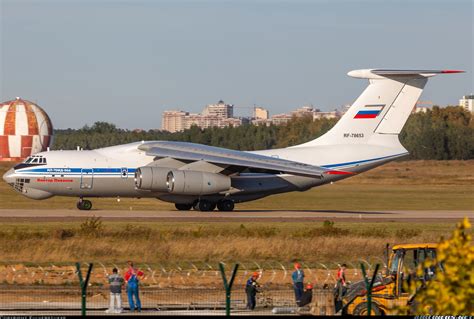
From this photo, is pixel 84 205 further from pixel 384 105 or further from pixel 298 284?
pixel 298 284

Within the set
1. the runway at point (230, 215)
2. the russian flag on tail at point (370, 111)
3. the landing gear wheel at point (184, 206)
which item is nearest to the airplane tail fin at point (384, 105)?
the russian flag on tail at point (370, 111)

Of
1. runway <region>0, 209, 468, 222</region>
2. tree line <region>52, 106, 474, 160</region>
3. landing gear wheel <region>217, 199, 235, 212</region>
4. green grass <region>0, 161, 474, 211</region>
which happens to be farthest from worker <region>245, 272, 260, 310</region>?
tree line <region>52, 106, 474, 160</region>

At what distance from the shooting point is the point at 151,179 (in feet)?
129

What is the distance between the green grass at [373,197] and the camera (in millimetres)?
47781

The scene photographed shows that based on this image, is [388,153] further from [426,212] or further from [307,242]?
[307,242]

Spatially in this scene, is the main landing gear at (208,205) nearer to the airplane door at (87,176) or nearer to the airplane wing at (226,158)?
the airplane wing at (226,158)

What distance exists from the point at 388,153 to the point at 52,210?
15.0 m

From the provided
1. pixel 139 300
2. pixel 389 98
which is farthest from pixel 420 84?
pixel 139 300

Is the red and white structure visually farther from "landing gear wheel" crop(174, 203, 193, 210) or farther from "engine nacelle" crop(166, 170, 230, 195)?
"engine nacelle" crop(166, 170, 230, 195)

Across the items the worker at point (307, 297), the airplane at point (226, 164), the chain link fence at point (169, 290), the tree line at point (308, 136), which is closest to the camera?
the worker at point (307, 297)

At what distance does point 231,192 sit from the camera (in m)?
41.7

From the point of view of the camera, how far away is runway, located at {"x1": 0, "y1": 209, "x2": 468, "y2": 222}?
37.6m

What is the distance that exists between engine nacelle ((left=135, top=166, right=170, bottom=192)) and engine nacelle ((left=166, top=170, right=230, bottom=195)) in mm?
227

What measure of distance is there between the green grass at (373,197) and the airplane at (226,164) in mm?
4330
